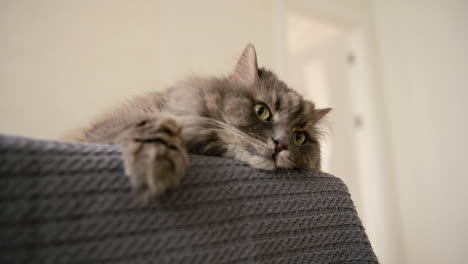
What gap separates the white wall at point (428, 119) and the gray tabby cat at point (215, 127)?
204 centimetres

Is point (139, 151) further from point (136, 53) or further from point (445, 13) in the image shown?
point (445, 13)

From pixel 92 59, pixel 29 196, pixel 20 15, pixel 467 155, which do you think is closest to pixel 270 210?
pixel 29 196

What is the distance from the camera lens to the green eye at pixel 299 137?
3.81ft

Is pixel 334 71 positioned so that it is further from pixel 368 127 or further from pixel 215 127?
pixel 215 127

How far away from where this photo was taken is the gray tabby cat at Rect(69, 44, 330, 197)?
65 centimetres

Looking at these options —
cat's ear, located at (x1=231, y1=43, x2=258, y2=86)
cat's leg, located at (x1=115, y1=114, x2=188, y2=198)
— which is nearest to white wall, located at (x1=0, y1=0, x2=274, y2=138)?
cat's ear, located at (x1=231, y1=43, x2=258, y2=86)

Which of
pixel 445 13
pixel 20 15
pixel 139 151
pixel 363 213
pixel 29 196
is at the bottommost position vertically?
pixel 363 213

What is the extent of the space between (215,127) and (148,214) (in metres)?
0.44

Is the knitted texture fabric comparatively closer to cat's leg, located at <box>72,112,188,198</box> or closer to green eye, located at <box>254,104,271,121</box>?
cat's leg, located at <box>72,112,188,198</box>

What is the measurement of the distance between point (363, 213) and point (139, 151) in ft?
9.66

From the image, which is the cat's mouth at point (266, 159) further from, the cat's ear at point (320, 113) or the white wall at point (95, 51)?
the white wall at point (95, 51)

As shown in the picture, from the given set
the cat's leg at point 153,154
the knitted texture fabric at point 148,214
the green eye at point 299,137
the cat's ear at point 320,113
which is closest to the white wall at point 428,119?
the cat's ear at point 320,113

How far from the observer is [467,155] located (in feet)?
8.54

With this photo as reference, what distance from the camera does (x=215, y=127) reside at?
1021mm
